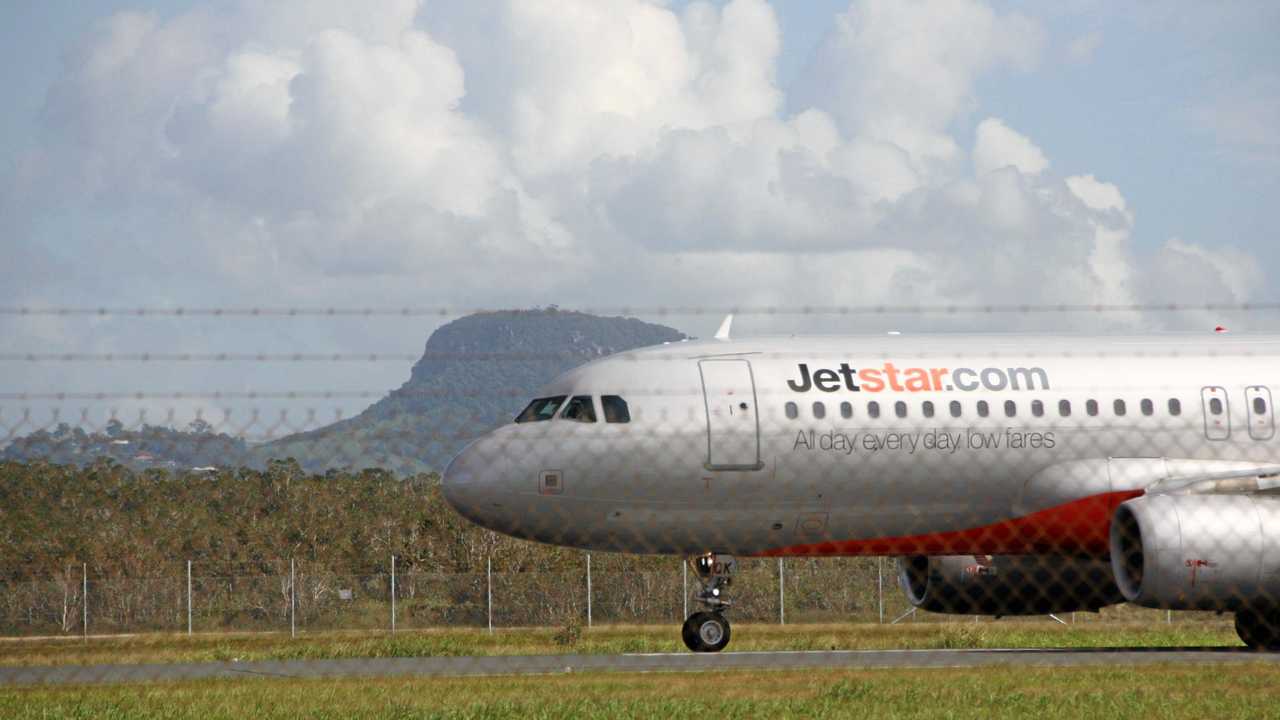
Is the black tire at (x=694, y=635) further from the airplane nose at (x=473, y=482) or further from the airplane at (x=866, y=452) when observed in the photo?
the airplane nose at (x=473, y=482)

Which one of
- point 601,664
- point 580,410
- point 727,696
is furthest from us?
point 580,410

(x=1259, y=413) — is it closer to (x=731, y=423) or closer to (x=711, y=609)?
(x=731, y=423)

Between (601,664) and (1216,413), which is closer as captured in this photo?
(601,664)

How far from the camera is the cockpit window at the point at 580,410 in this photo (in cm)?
2548

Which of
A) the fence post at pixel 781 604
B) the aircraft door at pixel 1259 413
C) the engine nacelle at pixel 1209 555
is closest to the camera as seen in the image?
the engine nacelle at pixel 1209 555

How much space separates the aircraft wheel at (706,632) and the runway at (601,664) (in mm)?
171

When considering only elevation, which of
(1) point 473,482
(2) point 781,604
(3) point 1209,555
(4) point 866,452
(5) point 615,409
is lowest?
(2) point 781,604

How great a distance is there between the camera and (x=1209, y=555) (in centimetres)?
2350

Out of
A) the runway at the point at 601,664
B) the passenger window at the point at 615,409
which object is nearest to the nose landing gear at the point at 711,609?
the runway at the point at 601,664

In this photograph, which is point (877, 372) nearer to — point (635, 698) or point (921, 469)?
point (921, 469)

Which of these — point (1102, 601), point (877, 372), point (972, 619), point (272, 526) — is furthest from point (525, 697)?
point (272, 526)

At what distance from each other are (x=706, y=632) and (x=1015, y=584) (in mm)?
5246

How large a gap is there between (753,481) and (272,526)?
42.4m

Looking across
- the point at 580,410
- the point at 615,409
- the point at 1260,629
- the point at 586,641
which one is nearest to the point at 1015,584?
the point at 1260,629
